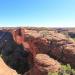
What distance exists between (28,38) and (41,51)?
6.48 m

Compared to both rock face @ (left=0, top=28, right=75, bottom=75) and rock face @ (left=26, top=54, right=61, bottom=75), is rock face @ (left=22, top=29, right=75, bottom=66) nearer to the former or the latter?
rock face @ (left=0, top=28, right=75, bottom=75)

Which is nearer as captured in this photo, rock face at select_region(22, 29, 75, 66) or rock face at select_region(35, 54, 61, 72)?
rock face at select_region(35, 54, 61, 72)

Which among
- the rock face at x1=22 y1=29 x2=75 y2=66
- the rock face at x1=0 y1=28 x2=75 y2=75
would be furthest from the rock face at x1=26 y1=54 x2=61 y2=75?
the rock face at x1=22 y1=29 x2=75 y2=66

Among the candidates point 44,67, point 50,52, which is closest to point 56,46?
point 50,52

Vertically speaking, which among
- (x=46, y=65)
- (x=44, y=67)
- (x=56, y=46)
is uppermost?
(x=56, y=46)

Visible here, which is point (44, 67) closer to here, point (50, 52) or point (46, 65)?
point (46, 65)

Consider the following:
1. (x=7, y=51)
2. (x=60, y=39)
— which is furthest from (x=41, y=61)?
(x=7, y=51)

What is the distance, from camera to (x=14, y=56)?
39500 millimetres

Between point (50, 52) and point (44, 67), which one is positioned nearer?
point (44, 67)

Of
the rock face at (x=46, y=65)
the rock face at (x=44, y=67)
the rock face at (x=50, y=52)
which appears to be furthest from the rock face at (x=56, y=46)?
the rock face at (x=46, y=65)

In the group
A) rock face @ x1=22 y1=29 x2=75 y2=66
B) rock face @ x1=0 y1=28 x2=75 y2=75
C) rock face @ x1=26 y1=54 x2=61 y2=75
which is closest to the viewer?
rock face @ x1=26 y1=54 x2=61 y2=75

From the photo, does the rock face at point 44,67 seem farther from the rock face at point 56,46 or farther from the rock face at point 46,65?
the rock face at point 56,46

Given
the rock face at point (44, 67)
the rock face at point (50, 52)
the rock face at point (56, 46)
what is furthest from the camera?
the rock face at point (56, 46)

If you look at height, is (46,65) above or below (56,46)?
below
